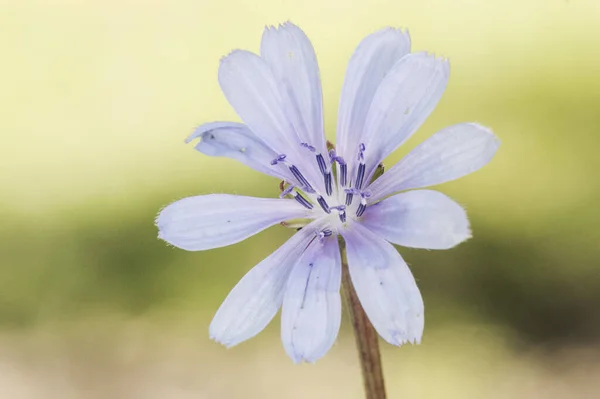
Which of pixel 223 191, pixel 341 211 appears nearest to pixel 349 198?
pixel 341 211

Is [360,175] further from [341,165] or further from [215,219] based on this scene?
[215,219]

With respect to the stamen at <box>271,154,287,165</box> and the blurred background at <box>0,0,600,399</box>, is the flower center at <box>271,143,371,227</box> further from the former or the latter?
the blurred background at <box>0,0,600,399</box>

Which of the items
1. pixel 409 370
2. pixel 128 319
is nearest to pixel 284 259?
pixel 409 370

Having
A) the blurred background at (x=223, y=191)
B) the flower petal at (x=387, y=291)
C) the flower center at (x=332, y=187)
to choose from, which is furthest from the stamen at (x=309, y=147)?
the blurred background at (x=223, y=191)

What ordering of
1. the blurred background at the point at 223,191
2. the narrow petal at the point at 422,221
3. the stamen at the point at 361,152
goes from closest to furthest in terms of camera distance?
the narrow petal at the point at 422,221
the stamen at the point at 361,152
the blurred background at the point at 223,191

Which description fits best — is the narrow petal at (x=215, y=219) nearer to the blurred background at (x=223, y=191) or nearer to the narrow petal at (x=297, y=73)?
the narrow petal at (x=297, y=73)
